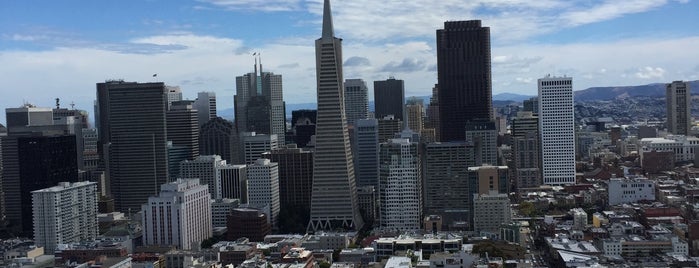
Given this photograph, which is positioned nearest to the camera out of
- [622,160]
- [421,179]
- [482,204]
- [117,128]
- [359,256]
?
[359,256]

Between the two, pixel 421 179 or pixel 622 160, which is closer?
pixel 421 179

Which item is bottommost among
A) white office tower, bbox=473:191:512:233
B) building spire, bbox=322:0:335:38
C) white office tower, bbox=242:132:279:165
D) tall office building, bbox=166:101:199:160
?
white office tower, bbox=473:191:512:233

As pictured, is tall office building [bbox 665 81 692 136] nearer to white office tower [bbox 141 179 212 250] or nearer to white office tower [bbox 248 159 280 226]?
white office tower [bbox 248 159 280 226]

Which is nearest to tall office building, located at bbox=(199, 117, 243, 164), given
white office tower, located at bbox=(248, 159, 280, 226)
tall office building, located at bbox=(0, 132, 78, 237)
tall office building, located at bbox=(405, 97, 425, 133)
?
tall office building, located at bbox=(0, 132, 78, 237)

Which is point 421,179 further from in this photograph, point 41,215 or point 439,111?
point 439,111

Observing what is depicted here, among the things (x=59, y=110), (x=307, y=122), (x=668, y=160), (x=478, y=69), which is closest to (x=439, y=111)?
(x=478, y=69)

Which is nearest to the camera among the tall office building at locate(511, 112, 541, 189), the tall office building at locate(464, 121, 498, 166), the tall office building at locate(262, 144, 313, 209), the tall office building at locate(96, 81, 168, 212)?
the tall office building at locate(262, 144, 313, 209)

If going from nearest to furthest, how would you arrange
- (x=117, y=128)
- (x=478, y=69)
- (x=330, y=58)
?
(x=330, y=58) < (x=117, y=128) < (x=478, y=69)
